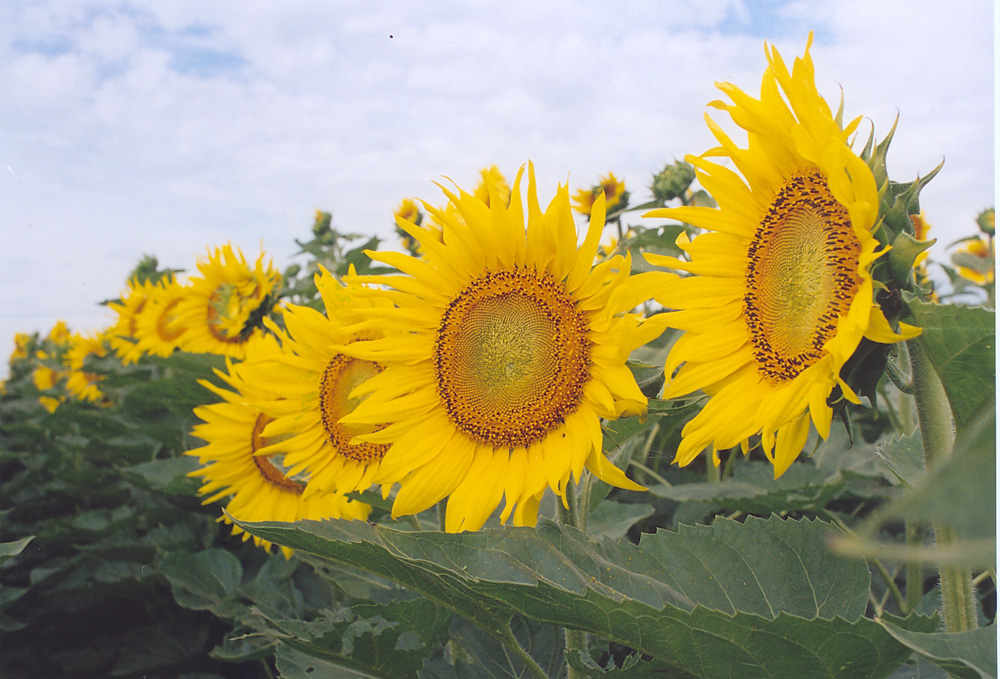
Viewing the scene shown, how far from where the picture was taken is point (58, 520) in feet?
10.8

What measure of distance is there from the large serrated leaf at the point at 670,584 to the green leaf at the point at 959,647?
5cm

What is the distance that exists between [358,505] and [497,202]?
75 cm

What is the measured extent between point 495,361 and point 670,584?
1.20 feet

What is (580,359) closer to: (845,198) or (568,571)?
(568,571)

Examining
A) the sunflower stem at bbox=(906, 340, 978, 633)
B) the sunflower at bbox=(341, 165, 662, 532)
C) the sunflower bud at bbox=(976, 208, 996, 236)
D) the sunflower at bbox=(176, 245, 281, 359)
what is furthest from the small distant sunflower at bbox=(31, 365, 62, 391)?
the sunflower stem at bbox=(906, 340, 978, 633)

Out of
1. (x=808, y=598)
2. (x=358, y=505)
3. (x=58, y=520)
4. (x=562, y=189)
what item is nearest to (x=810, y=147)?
(x=562, y=189)

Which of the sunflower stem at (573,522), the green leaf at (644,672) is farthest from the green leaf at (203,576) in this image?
the green leaf at (644,672)

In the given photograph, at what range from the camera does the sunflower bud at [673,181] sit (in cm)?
233

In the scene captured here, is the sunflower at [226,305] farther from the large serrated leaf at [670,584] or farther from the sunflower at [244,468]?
the large serrated leaf at [670,584]

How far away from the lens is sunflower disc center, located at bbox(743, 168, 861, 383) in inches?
31.8

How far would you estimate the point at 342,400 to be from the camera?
1.37 metres

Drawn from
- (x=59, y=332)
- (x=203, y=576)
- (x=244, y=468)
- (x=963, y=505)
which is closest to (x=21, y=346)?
(x=59, y=332)

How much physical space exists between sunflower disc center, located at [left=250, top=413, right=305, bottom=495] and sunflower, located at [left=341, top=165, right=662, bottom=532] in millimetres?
689

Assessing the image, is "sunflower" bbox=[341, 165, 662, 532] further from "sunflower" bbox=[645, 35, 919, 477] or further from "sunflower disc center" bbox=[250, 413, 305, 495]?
"sunflower disc center" bbox=[250, 413, 305, 495]
